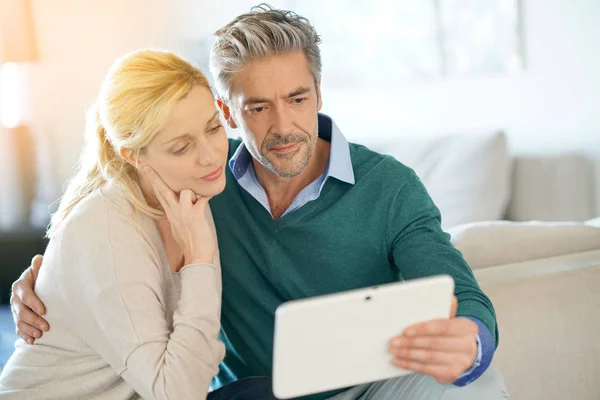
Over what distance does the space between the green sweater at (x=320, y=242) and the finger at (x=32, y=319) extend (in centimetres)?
42

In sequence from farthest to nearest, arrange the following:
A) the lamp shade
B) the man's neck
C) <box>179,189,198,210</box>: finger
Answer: the lamp shade → the man's neck → <box>179,189,198,210</box>: finger

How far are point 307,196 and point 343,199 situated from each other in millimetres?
84

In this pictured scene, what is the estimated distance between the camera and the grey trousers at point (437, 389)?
4.65 ft

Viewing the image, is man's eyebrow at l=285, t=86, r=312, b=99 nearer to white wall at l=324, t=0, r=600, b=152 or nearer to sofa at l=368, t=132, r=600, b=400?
sofa at l=368, t=132, r=600, b=400

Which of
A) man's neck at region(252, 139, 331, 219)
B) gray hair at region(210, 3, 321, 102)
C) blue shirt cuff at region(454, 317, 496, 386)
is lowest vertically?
blue shirt cuff at region(454, 317, 496, 386)

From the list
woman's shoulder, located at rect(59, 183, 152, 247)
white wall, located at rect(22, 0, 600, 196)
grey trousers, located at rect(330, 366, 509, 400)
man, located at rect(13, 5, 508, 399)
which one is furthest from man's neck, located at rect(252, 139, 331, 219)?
white wall, located at rect(22, 0, 600, 196)

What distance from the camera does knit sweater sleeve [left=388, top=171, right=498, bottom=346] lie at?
1.45m

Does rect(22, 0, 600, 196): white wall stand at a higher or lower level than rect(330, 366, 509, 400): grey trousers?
higher

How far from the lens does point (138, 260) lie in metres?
1.48

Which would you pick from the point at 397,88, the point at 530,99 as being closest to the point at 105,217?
the point at 530,99

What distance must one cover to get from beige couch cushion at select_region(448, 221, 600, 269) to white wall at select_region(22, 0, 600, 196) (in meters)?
0.79

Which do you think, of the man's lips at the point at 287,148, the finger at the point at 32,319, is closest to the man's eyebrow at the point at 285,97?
the man's lips at the point at 287,148

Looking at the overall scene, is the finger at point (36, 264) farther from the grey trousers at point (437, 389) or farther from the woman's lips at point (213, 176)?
the grey trousers at point (437, 389)

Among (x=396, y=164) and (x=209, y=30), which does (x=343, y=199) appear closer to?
(x=396, y=164)
